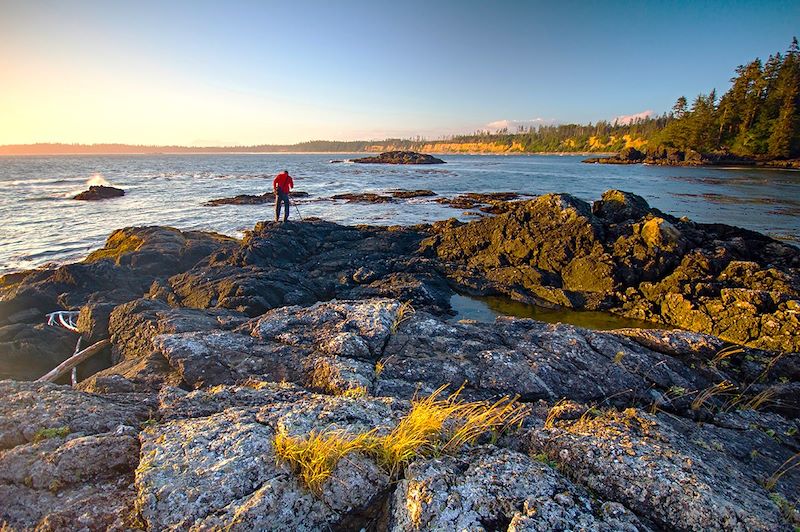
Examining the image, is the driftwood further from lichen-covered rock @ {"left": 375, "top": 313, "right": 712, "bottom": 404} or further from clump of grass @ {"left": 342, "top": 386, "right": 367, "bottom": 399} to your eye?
lichen-covered rock @ {"left": 375, "top": 313, "right": 712, "bottom": 404}

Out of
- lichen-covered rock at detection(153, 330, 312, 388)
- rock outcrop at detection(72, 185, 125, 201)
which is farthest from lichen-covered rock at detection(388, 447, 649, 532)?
rock outcrop at detection(72, 185, 125, 201)

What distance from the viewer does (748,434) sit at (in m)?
4.95

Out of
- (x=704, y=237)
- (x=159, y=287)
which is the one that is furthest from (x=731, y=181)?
(x=159, y=287)

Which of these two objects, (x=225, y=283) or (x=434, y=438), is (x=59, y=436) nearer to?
(x=434, y=438)

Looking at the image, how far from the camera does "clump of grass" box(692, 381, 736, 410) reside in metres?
5.46

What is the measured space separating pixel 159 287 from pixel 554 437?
12832mm

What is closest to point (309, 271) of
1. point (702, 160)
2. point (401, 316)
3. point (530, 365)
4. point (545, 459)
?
point (401, 316)

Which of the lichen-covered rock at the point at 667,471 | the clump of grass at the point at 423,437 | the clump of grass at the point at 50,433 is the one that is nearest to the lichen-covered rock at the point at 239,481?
the clump of grass at the point at 423,437

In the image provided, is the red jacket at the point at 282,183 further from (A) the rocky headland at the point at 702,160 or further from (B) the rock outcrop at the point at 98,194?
(A) the rocky headland at the point at 702,160

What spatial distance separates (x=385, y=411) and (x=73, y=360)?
265 inches

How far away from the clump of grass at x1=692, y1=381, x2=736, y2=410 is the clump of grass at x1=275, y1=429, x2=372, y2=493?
16.4ft

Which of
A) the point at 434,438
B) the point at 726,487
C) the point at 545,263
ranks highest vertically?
the point at 434,438

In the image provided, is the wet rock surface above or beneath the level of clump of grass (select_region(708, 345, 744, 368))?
above

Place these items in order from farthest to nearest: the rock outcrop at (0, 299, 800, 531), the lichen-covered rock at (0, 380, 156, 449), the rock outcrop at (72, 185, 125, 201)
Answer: the rock outcrop at (72, 185, 125, 201) < the lichen-covered rock at (0, 380, 156, 449) < the rock outcrop at (0, 299, 800, 531)
